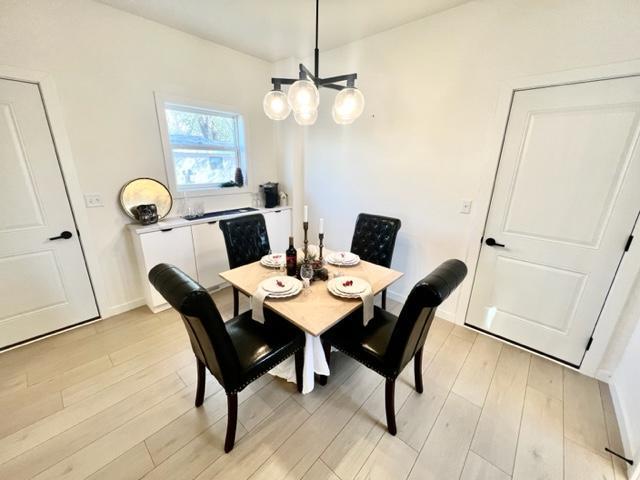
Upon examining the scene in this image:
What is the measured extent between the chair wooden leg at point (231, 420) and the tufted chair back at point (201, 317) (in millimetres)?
88

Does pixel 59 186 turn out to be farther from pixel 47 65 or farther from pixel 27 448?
pixel 27 448

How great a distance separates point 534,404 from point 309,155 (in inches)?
122

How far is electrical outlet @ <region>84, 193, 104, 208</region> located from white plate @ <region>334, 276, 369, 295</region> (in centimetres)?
224

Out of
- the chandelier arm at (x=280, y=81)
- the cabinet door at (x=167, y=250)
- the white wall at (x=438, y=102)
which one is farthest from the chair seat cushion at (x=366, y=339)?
the cabinet door at (x=167, y=250)

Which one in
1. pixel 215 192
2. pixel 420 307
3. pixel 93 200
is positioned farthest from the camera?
pixel 215 192

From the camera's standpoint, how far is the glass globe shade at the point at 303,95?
1.43 meters

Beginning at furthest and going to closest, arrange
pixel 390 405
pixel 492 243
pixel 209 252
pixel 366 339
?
pixel 209 252, pixel 492 243, pixel 366 339, pixel 390 405

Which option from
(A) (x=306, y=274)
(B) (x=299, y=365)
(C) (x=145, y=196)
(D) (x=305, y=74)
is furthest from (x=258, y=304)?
(C) (x=145, y=196)

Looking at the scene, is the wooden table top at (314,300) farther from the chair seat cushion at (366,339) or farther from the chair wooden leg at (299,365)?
the chair wooden leg at (299,365)

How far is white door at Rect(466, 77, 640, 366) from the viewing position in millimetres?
1622

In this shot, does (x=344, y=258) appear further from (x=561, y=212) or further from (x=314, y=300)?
(x=561, y=212)

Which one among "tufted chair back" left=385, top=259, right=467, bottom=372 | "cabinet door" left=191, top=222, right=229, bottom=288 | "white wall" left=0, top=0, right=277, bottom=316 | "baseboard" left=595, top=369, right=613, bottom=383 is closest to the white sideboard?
"cabinet door" left=191, top=222, right=229, bottom=288

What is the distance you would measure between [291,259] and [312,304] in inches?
16.0

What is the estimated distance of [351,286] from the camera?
161 cm
